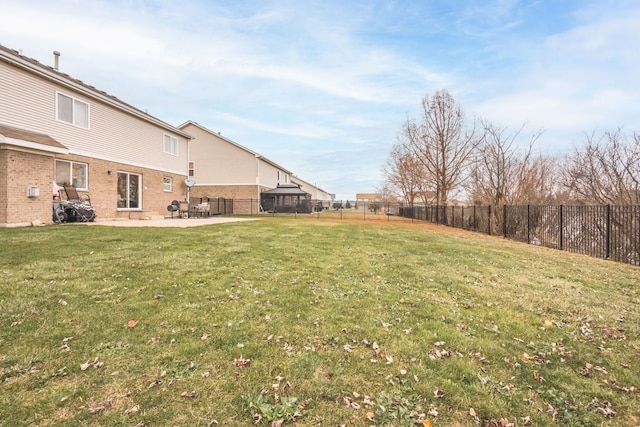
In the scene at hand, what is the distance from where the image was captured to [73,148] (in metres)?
12.6

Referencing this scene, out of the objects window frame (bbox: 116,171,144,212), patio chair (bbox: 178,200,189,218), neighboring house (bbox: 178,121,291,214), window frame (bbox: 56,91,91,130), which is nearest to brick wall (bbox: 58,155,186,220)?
window frame (bbox: 116,171,144,212)

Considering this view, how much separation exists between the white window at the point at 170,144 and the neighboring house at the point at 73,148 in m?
0.06

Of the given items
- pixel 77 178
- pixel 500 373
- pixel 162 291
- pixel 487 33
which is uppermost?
pixel 487 33

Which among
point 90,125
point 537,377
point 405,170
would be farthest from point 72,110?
point 405,170

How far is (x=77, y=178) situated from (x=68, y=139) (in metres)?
1.61

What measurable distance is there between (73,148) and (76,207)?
2.70 metres

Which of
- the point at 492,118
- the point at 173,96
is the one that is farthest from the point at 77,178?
the point at 492,118

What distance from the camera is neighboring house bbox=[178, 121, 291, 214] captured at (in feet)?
93.4

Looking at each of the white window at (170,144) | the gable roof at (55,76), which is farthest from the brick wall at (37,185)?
the white window at (170,144)

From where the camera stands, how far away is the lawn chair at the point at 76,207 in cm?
1167

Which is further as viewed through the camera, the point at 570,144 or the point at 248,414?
the point at 570,144

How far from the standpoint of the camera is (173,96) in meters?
24.1

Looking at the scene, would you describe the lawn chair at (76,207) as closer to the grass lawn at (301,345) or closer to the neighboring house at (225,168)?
the grass lawn at (301,345)

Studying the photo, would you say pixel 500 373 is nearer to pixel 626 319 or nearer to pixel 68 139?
pixel 626 319
